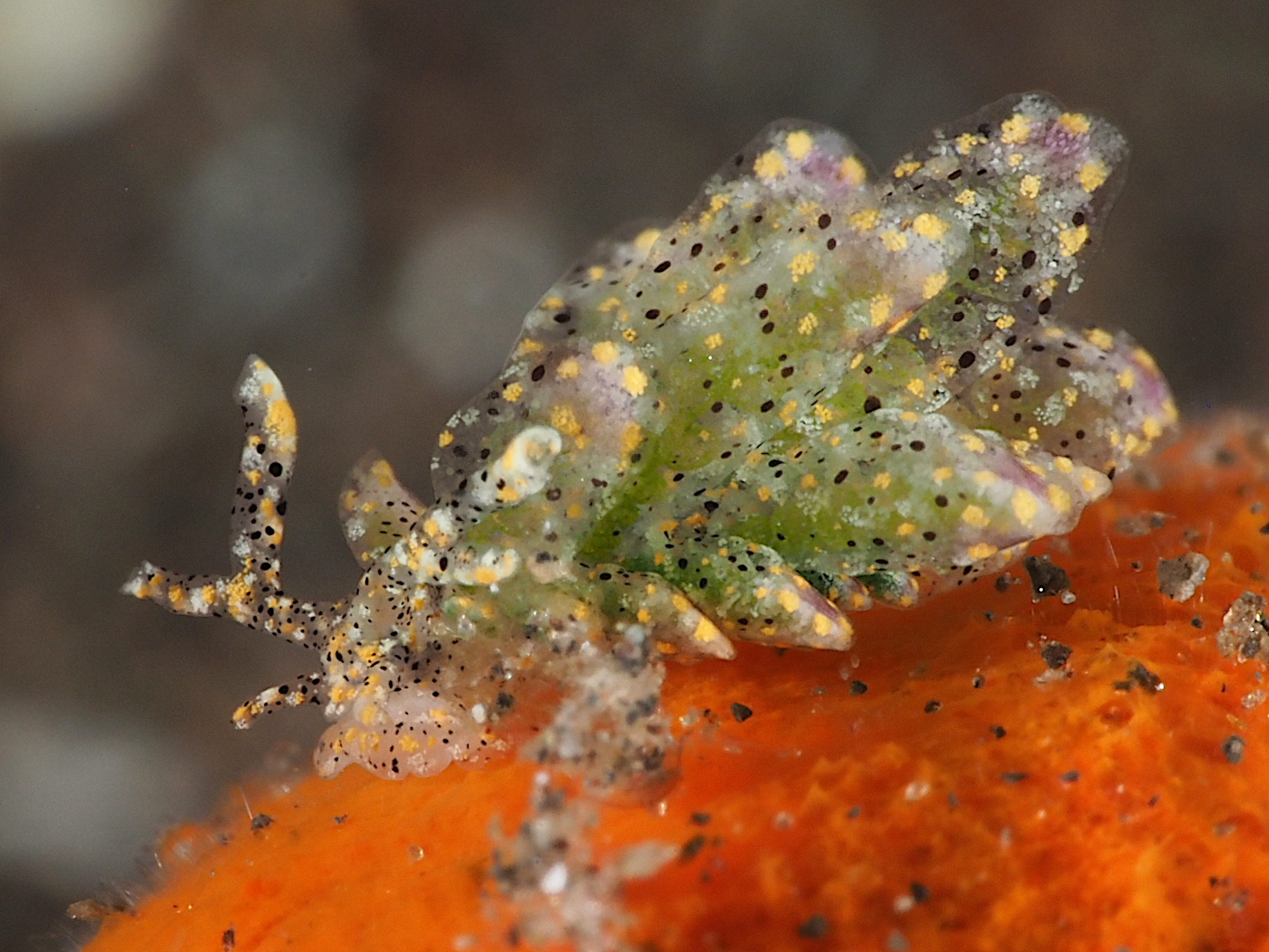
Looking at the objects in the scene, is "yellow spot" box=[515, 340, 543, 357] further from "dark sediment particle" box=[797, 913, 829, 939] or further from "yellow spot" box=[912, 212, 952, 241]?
"dark sediment particle" box=[797, 913, 829, 939]

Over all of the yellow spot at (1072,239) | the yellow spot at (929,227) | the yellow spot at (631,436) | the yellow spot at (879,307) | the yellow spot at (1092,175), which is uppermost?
the yellow spot at (1092,175)

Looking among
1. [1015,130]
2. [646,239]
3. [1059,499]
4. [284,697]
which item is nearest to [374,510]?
[284,697]

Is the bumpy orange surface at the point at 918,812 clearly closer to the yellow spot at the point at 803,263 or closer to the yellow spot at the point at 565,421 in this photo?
the yellow spot at the point at 565,421

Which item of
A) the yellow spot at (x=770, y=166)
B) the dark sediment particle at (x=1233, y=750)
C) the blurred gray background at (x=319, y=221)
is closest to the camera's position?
the dark sediment particle at (x=1233, y=750)

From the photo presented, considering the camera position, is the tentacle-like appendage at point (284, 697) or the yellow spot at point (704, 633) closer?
the yellow spot at point (704, 633)

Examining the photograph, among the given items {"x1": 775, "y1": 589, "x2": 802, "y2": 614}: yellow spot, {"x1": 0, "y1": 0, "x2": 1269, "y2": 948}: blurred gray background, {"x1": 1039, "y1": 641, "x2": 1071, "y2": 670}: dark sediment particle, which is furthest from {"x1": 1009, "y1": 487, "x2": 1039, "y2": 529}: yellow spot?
{"x1": 0, "y1": 0, "x2": 1269, "y2": 948}: blurred gray background

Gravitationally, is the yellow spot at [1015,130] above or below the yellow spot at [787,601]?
above

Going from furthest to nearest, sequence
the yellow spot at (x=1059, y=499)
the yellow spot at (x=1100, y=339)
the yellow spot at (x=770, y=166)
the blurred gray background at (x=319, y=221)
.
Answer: the blurred gray background at (x=319, y=221), the yellow spot at (x=1100, y=339), the yellow spot at (x=770, y=166), the yellow spot at (x=1059, y=499)

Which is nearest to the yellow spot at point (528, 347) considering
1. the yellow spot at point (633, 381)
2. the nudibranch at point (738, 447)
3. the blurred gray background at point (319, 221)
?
the nudibranch at point (738, 447)
